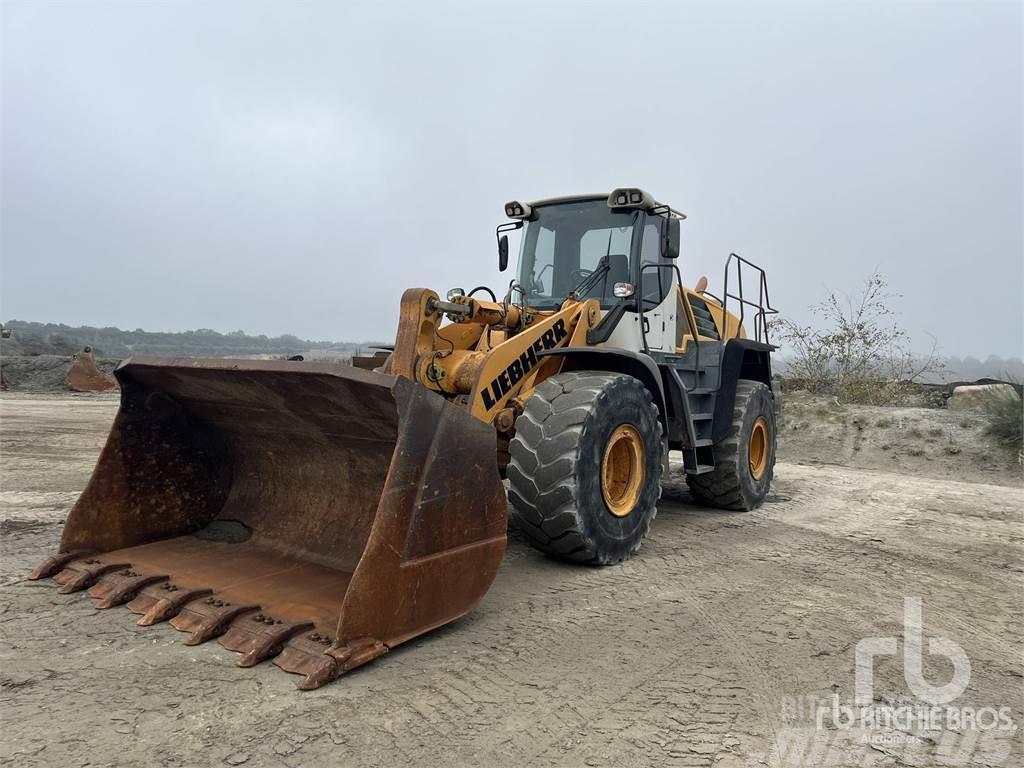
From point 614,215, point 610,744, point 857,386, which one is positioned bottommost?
point 610,744

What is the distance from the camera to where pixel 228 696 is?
2750 mm

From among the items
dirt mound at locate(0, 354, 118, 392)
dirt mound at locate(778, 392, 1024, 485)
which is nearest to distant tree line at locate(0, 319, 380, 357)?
dirt mound at locate(0, 354, 118, 392)

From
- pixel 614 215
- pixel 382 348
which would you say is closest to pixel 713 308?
pixel 614 215

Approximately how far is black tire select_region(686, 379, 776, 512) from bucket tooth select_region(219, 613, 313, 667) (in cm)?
466

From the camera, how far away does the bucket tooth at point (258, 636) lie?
3.01 m

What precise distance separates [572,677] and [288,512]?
7.07ft

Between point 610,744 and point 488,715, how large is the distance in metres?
0.47

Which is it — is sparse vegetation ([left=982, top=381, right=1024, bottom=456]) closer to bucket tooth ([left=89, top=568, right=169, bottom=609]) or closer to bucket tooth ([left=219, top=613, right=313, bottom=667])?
bucket tooth ([left=219, top=613, right=313, bottom=667])

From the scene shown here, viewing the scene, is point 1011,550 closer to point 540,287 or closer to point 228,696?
point 540,287

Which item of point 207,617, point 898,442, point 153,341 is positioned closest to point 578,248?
point 207,617

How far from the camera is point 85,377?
806 inches

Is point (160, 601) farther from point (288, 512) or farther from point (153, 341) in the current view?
point (153, 341)

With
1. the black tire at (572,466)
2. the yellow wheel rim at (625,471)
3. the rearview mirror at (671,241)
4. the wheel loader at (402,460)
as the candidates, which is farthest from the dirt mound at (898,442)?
the black tire at (572,466)

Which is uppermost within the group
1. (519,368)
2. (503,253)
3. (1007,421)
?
(503,253)
